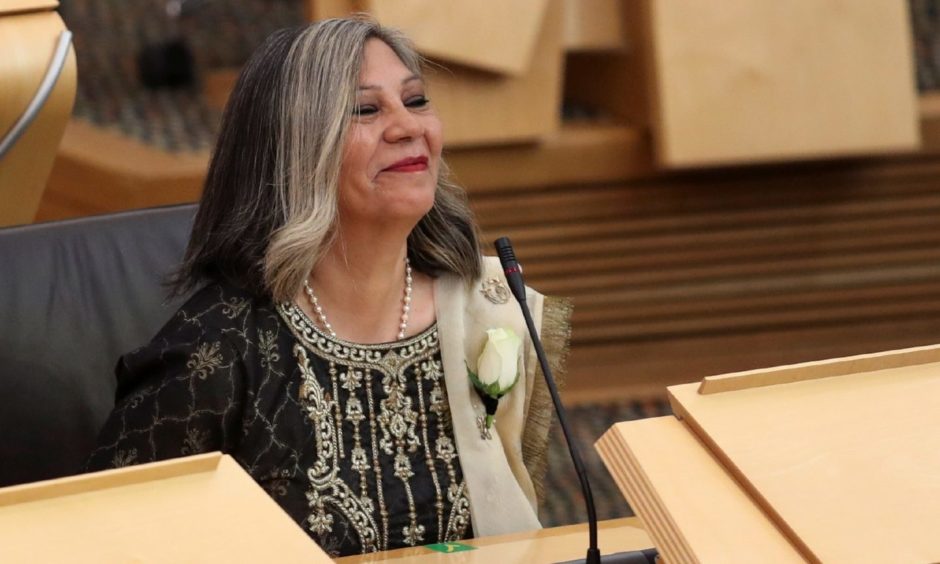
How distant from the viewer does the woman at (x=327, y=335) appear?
5.66ft

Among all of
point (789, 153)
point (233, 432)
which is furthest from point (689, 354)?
point (233, 432)

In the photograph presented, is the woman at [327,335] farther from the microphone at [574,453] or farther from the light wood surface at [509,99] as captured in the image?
the light wood surface at [509,99]

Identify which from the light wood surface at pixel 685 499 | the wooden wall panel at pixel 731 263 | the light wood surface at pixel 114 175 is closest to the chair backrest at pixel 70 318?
the light wood surface at pixel 685 499

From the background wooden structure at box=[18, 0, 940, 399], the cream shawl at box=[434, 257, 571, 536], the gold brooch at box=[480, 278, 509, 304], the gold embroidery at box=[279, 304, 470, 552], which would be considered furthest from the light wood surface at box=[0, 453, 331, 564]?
the background wooden structure at box=[18, 0, 940, 399]

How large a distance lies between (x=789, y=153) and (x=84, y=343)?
205 centimetres

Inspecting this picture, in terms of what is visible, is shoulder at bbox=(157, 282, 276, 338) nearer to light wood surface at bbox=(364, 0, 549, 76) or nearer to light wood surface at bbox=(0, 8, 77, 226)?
light wood surface at bbox=(0, 8, 77, 226)

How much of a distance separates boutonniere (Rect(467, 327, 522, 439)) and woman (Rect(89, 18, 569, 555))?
0.05ft

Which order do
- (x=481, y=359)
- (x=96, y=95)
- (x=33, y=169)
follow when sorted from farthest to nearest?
(x=96, y=95), (x=33, y=169), (x=481, y=359)

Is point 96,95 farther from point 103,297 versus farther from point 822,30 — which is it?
point 103,297

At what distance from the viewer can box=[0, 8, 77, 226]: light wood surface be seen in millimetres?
2213

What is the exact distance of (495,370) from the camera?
182 cm

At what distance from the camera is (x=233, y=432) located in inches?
68.4

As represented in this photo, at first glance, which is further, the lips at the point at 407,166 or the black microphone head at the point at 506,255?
the lips at the point at 407,166

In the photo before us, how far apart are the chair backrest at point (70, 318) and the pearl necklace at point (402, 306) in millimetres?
231
